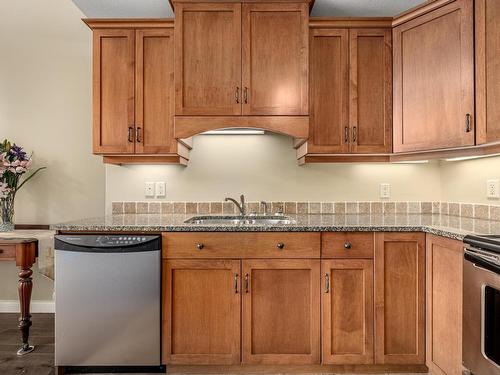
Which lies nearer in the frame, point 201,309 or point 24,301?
point 201,309

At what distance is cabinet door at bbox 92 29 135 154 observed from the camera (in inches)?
97.6

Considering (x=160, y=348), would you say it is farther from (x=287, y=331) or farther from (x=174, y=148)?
(x=174, y=148)

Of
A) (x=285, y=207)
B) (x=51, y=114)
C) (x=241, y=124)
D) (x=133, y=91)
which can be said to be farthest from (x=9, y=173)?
(x=285, y=207)

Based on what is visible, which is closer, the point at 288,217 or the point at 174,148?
the point at 174,148

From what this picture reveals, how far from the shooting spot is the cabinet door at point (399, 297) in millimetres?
2074

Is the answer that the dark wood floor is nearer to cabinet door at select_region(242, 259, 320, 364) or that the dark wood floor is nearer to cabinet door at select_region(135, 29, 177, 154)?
cabinet door at select_region(242, 259, 320, 364)

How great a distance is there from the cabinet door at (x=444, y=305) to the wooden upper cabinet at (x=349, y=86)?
879 mm

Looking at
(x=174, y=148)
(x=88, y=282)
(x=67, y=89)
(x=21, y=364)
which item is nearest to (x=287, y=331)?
(x=88, y=282)

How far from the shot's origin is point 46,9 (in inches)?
121

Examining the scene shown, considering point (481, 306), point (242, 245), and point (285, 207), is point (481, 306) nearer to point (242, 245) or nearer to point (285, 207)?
point (242, 245)

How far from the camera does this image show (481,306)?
1515mm

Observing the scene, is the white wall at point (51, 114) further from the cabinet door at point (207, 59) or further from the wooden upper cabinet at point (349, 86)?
the wooden upper cabinet at point (349, 86)

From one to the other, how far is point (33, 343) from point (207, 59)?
93.5 inches

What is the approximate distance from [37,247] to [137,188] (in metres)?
0.80
